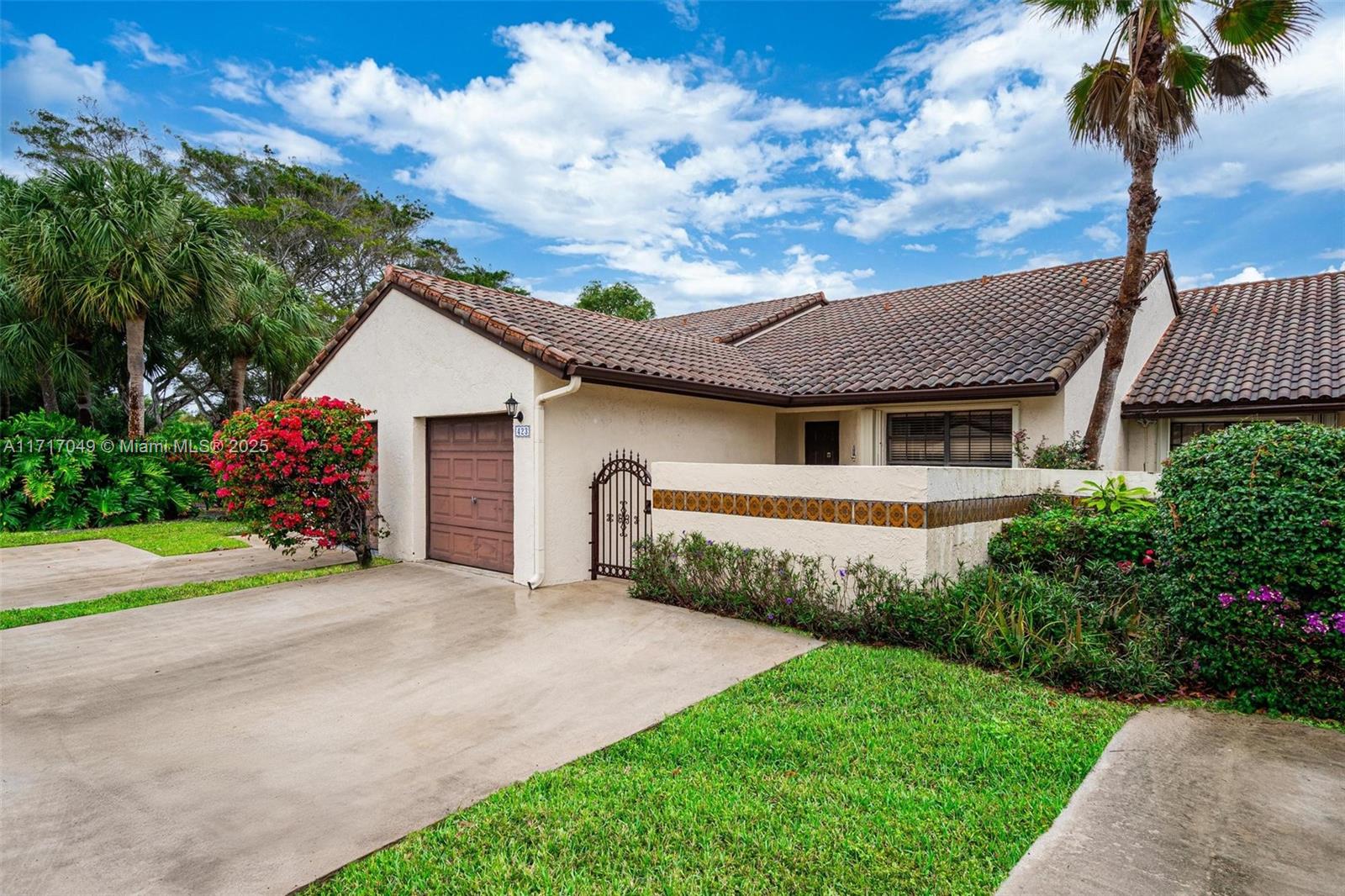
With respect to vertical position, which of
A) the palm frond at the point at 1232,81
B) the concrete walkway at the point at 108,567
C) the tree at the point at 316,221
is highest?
the tree at the point at 316,221

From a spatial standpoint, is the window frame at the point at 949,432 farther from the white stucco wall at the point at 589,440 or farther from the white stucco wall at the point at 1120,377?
the white stucco wall at the point at 589,440

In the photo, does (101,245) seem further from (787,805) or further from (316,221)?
(787,805)

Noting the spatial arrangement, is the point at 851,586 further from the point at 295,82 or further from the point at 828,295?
the point at 295,82

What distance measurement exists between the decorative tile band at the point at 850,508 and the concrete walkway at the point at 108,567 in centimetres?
693

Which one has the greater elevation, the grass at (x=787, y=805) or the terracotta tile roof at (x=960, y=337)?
the terracotta tile roof at (x=960, y=337)

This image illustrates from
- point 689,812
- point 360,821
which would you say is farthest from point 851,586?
point 360,821

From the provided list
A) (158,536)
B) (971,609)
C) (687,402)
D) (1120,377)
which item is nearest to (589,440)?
(687,402)

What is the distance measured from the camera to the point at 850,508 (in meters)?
7.10

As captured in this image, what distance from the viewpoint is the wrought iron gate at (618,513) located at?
954 cm

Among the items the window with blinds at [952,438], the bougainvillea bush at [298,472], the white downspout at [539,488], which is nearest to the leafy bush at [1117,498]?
the window with blinds at [952,438]

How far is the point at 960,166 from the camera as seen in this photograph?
15898 mm

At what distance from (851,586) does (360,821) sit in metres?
5.04

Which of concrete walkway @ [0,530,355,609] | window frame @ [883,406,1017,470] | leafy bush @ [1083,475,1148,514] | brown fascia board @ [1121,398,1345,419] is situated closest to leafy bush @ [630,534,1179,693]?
leafy bush @ [1083,475,1148,514]

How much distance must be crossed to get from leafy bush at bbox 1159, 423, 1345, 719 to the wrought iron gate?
6166 millimetres
